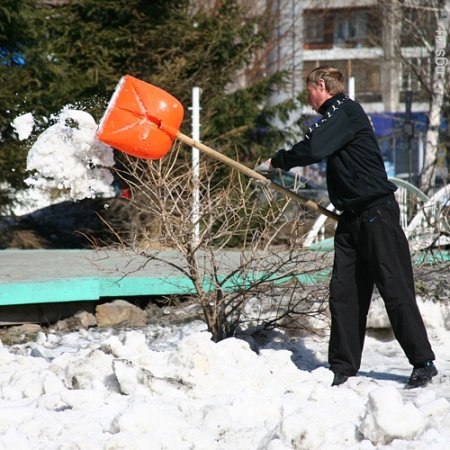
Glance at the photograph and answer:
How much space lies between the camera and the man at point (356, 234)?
509 cm

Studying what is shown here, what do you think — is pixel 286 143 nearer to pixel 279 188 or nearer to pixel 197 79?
pixel 197 79

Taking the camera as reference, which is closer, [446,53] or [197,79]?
[197,79]

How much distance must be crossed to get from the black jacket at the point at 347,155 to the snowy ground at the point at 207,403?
93cm

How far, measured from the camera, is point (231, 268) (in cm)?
659

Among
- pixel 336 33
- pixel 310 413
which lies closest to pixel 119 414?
pixel 310 413

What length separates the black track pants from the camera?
5.09 metres

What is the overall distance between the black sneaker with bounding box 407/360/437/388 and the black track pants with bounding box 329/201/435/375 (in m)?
0.05

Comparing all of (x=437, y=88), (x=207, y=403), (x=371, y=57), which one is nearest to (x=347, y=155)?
(x=207, y=403)

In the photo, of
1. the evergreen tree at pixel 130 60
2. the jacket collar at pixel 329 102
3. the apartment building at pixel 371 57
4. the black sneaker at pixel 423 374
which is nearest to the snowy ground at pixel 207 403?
the black sneaker at pixel 423 374

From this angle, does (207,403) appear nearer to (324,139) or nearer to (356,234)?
(356,234)

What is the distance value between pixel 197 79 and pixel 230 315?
6.83m

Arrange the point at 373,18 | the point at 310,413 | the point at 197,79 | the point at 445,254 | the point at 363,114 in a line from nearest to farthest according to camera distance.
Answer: the point at 310,413 < the point at 363,114 < the point at 445,254 < the point at 197,79 < the point at 373,18

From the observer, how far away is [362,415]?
4098 millimetres

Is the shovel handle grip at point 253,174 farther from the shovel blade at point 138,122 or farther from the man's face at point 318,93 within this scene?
the man's face at point 318,93
